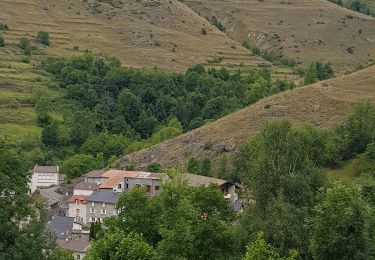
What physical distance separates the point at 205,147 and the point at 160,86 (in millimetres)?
46797

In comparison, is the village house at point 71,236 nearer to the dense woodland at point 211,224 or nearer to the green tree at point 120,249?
→ the dense woodland at point 211,224

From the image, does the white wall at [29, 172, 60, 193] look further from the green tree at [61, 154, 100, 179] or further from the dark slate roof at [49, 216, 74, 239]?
the dark slate roof at [49, 216, 74, 239]

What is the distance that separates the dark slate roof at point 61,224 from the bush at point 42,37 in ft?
279

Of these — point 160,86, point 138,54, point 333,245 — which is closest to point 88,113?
point 160,86

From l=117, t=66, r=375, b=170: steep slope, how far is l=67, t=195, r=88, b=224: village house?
42.0 feet

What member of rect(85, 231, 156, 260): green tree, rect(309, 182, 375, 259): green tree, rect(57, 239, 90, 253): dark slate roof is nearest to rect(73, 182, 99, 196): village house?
rect(57, 239, 90, 253): dark slate roof

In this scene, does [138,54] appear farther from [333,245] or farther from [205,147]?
[333,245]

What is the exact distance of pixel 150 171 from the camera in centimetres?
8219

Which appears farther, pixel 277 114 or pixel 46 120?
pixel 46 120

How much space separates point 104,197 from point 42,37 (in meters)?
83.4

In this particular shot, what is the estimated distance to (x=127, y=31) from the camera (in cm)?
16725

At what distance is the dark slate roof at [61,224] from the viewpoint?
64981 millimetres

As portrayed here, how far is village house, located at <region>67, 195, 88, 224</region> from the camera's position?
71.9 metres

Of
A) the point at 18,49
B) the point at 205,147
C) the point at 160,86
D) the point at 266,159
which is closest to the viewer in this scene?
the point at 266,159
